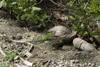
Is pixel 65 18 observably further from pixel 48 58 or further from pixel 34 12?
pixel 48 58

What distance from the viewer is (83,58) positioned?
203cm

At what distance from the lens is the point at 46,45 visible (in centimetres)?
250

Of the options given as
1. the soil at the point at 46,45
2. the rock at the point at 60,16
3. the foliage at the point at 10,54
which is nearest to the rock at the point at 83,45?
the soil at the point at 46,45

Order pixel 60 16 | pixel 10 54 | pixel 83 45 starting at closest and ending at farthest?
pixel 10 54
pixel 83 45
pixel 60 16

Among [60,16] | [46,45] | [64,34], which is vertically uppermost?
[60,16]

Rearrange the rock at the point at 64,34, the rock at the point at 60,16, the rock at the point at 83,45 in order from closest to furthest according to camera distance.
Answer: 1. the rock at the point at 83,45
2. the rock at the point at 64,34
3. the rock at the point at 60,16

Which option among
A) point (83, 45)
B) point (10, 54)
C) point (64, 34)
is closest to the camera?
point (10, 54)

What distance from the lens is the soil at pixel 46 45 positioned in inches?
77.5

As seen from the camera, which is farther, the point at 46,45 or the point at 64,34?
the point at 64,34

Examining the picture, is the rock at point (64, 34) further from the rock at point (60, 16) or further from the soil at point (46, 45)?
the rock at point (60, 16)

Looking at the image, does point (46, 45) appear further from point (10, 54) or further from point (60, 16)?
point (60, 16)

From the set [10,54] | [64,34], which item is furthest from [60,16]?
[10,54]

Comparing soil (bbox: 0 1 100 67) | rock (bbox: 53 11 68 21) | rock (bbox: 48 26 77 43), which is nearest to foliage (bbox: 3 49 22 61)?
soil (bbox: 0 1 100 67)

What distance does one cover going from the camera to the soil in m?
1.97
